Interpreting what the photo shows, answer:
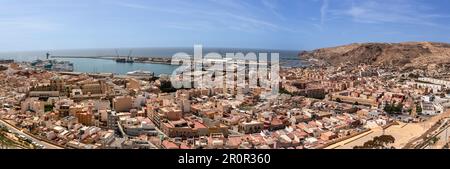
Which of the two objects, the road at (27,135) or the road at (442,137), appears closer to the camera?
the road at (442,137)

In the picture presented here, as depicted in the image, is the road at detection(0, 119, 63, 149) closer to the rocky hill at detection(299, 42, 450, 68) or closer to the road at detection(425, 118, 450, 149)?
the road at detection(425, 118, 450, 149)

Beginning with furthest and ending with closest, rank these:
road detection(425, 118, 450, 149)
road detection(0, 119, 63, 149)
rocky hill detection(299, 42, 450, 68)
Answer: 1. rocky hill detection(299, 42, 450, 68)
2. road detection(0, 119, 63, 149)
3. road detection(425, 118, 450, 149)

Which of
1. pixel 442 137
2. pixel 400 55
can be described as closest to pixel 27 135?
pixel 442 137

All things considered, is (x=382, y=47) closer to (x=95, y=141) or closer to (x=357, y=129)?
(x=357, y=129)

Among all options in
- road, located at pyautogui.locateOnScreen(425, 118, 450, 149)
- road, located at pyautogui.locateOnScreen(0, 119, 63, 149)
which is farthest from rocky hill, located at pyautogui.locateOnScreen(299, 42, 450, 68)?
road, located at pyautogui.locateOnScreen(0, 119, 63, 149)

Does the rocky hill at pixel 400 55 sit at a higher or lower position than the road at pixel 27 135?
higher

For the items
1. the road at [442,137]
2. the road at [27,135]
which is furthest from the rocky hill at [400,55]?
the road at [27,135]

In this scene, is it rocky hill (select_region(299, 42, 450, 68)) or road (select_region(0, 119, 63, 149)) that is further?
rocky hill (select_region(299, 42, 450, 68))

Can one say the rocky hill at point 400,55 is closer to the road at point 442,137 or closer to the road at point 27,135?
the road at point 442,137

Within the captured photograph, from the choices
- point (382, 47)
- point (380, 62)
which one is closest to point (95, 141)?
point (380, 62)

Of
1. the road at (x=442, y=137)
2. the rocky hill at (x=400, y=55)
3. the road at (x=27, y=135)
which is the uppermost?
the rocky hill at (x=400, y=55)

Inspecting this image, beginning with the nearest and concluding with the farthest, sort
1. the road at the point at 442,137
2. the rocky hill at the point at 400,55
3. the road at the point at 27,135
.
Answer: the road at the point at 442,137, the road at the point at 27,135, the rocky hill at the point at 400,55
